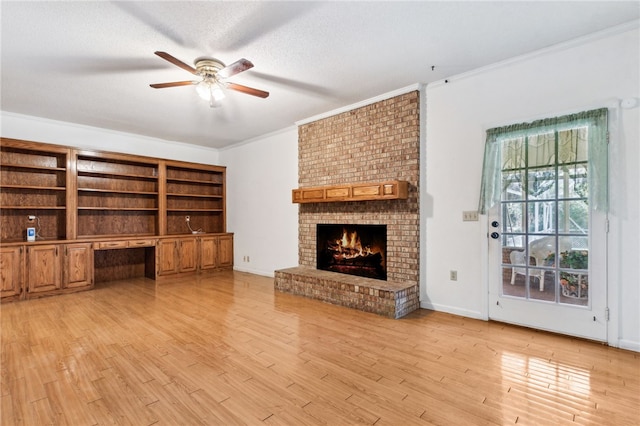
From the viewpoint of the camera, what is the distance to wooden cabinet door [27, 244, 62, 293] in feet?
15.1

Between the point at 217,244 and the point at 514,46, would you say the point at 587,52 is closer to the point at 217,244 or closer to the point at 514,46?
the point at 514,46

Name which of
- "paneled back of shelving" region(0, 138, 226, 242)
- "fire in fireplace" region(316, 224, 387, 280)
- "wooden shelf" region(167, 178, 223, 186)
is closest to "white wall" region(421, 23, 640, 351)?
"fire in fireplace" region(316, 224, 387, 280)

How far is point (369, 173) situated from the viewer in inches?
176

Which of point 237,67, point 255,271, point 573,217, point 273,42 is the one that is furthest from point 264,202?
point 573,217

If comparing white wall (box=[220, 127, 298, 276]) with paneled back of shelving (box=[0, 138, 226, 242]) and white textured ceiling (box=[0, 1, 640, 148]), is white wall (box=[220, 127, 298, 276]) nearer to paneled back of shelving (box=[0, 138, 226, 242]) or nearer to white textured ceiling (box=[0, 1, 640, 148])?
paneled back of shelving (box=[0, 138, 226, 242])

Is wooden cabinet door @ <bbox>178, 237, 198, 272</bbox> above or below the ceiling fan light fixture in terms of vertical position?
below

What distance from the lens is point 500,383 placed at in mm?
2215

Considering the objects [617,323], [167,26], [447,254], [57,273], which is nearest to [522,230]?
[447,254]

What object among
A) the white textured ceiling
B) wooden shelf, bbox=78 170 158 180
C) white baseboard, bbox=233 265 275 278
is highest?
the white textured ceiling

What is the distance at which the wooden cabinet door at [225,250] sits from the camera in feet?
22.4

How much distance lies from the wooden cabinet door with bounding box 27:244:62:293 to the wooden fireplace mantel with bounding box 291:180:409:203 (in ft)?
12.6

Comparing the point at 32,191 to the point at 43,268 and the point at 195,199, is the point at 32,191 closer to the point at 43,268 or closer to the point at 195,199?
the point at 43,268

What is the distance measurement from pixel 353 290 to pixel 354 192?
136cm

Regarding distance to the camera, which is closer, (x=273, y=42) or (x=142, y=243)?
(x=273, y=42)
